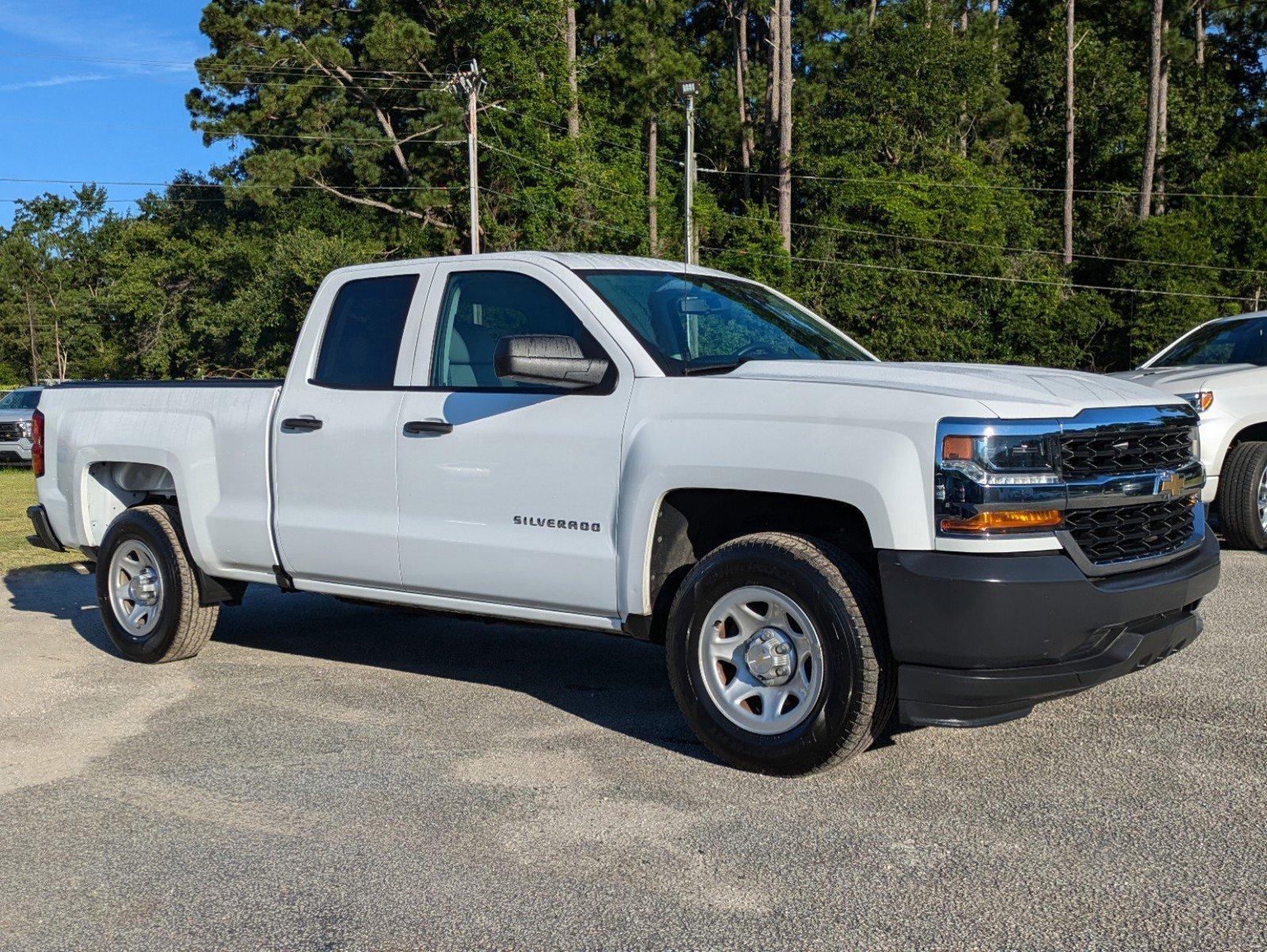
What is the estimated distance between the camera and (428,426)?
576 cm

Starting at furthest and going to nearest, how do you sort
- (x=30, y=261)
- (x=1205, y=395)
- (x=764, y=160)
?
(x=30, y=261)
(x=764, y=160)
(x=1205, y=395)

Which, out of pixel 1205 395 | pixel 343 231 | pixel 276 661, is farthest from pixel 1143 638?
pixel 343 231

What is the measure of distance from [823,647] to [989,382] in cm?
109

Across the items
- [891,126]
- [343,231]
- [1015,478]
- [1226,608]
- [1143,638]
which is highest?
[891,126]

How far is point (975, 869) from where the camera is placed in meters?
3.94

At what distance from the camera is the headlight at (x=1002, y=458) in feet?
14.4

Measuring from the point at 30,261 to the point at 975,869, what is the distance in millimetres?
118758

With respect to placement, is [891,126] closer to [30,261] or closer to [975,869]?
[975,869]

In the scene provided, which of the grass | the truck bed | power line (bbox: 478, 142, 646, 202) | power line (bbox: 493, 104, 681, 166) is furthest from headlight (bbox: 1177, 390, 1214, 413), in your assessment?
power line (bbox: 493, 104, 681, 166)

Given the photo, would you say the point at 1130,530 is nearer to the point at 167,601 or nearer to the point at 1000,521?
the point at 1000,521

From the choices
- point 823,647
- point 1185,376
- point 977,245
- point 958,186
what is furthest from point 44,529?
point 958,186

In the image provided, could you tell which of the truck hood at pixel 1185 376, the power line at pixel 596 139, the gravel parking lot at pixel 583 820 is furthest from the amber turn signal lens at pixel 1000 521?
the power line at pixel 596 139

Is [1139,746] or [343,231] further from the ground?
[343,231]

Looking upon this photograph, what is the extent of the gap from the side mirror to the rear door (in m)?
1.01
